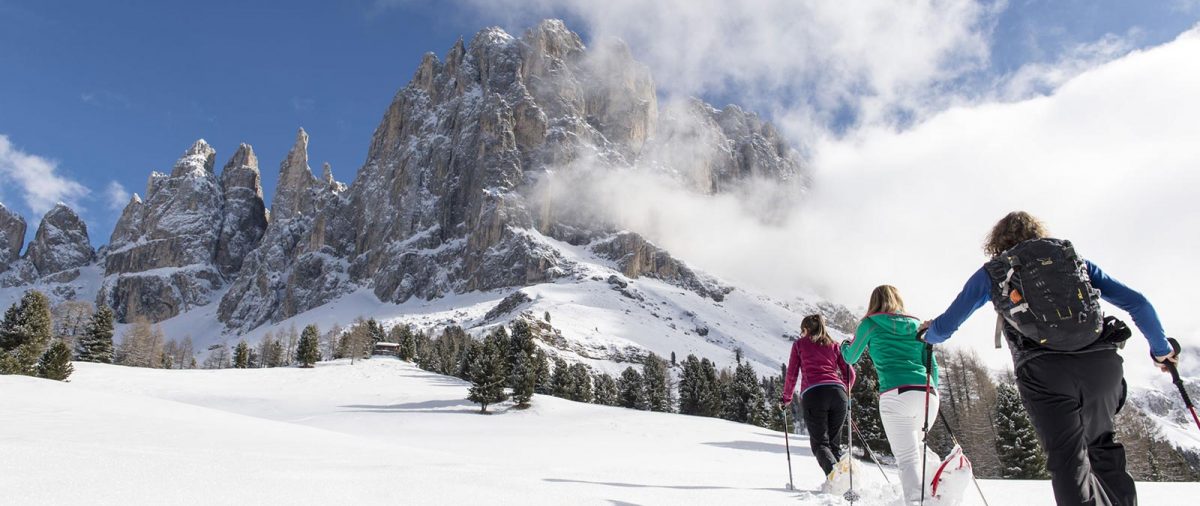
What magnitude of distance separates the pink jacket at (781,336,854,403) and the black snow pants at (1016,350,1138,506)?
3.58 meters

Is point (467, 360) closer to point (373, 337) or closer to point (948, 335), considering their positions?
point (373, 337)

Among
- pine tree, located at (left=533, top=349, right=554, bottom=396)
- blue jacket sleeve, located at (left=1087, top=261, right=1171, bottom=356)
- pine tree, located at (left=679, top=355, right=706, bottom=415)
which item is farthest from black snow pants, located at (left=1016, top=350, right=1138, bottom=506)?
pine tree, located at (left=679, top=355, right=706, bottom=415)

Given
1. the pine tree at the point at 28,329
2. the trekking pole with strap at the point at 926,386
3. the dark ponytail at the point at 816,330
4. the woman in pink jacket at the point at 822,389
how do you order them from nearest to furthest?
the trekking pole with strap at the point at 926,386 → the woman in pink jacket at the point at 822,389 → the dark ponytail at the point at 816,330 → the pine tree at the point at 28,329

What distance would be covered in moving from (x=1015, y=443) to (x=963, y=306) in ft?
85.4

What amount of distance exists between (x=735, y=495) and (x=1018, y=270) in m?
3.34

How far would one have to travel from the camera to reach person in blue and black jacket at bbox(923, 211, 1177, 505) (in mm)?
3391

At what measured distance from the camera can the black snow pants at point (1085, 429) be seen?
3381mm

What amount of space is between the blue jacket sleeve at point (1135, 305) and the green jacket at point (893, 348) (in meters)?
1.44

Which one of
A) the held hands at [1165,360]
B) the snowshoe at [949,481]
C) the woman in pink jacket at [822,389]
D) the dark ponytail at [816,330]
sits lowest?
the snowshoe at [949,481]

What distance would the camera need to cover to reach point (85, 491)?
11.6 feet

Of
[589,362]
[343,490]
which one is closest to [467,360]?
[343,490]

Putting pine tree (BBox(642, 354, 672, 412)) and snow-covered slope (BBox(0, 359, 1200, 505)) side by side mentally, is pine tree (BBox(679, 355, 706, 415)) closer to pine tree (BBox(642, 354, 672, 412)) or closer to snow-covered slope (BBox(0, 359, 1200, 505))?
pine tree (BBox(642, 354, 672, 412))

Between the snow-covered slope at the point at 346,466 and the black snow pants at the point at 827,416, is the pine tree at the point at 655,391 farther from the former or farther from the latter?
the black snow pants at the point at 827,416

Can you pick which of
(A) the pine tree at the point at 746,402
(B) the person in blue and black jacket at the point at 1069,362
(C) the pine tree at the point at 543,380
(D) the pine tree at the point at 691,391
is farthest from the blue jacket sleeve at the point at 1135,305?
(D) the pine tree at the point at 691,391
